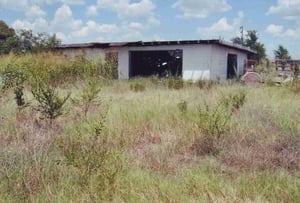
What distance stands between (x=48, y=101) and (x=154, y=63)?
19.9m

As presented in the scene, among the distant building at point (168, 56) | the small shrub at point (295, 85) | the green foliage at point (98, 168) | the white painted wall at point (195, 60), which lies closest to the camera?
the green foliage at point (98, 168)

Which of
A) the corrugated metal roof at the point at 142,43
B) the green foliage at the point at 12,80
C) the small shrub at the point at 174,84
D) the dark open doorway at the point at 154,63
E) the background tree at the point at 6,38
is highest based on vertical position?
the background tree at the point at 6,38

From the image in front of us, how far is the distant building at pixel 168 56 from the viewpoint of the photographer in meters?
22.9

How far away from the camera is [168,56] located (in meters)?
25.7

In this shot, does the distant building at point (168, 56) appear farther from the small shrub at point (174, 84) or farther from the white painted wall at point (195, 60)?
the small shrub at point (174, 84)

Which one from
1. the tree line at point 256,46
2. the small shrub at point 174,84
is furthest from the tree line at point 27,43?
the small shrub at point 174,84

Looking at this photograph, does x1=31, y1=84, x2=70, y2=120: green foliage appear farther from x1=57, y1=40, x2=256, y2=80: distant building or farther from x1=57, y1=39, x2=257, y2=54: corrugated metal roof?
x1=57, y1=39, x2=257, y2=54: corrugated metal roof

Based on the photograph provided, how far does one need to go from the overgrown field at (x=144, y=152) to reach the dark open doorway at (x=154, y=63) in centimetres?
1620

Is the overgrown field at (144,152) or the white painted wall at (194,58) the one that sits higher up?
the white painted wall at (194,58)

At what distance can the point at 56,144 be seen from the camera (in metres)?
5.58

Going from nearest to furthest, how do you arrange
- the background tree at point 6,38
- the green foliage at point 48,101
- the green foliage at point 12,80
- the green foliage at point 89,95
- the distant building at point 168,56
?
the green foliage at point 48,101 → the green foliage at point 89,95 → the green foliage at point 12,80 → the distant building at point 168,56 → the background tree at point 6,38

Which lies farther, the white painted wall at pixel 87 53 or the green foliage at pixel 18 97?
the white painted wall at pixel 87 53

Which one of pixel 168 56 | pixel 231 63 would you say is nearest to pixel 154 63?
pixel 168 56

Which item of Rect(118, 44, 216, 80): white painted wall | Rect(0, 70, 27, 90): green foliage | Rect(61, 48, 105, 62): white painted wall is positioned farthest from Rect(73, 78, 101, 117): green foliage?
Rect(61, 48, 105, 62): white painted wall
